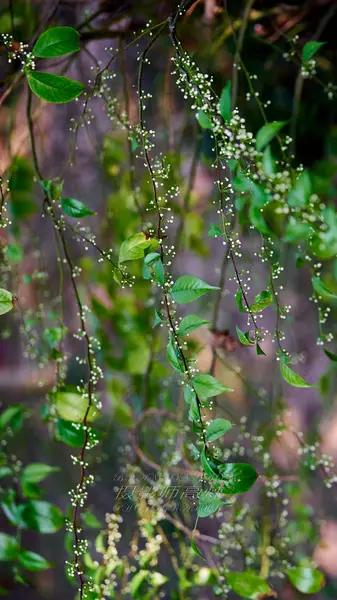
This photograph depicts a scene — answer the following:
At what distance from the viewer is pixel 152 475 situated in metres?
0.81

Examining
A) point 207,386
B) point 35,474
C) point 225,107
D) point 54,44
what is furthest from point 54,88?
point 35,474

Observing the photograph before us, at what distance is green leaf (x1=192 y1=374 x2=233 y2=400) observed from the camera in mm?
485

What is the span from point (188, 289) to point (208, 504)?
170 millimetres

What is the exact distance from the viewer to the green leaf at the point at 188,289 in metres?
0.46

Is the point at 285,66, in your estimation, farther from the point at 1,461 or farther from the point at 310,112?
the point at 1,461

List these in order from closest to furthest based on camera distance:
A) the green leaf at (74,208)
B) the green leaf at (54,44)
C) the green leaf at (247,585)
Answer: the green leaf at (54,44) < the green leaf at (74,208) < the green leaf at (247,585)

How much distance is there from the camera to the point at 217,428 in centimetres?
50

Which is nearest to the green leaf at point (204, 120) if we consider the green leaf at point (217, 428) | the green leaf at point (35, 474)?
the green leaf at point (217, 428)

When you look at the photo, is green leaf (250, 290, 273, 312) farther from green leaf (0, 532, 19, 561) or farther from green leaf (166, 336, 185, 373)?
green leaf (0, 532, 19, 561)

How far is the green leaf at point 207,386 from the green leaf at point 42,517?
1.05 feet

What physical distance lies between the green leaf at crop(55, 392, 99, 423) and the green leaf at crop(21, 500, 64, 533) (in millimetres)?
143

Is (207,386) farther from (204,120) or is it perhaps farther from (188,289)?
(204,120)

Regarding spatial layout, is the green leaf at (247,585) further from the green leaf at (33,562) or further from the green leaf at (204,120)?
the green leaf at (204,120)

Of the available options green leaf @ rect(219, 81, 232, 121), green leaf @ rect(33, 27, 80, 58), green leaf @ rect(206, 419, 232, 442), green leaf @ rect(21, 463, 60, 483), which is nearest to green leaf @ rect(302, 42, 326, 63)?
green leaf @ rect(219, 81, 232, 121)
